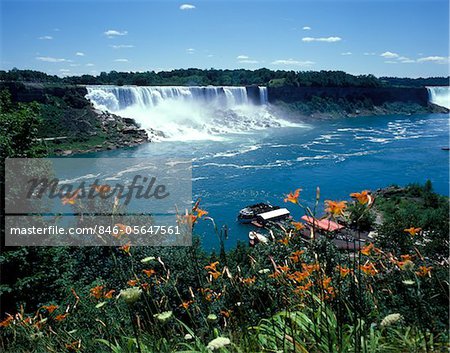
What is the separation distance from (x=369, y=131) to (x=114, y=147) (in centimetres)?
2696

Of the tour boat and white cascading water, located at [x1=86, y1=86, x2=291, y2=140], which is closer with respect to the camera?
the tour boat

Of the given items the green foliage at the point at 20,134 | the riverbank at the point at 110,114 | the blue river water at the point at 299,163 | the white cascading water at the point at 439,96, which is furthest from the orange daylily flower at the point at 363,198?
the white cascading water at the point at 439,96

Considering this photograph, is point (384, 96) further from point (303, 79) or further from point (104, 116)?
point (104, 116)

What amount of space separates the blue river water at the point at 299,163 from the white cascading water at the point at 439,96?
78.1 ft

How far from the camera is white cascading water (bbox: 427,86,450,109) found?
212ft

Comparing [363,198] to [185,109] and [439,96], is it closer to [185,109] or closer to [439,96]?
[185,109]

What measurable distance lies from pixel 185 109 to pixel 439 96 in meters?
47.0

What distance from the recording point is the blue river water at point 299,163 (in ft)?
67.1

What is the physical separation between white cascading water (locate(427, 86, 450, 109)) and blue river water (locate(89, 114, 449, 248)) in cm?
2380

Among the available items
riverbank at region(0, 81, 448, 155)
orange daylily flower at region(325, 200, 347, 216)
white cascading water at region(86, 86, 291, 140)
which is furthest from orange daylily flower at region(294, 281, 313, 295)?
white cascading water at region(86, 86, 291, 140)

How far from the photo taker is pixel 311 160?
1121 inches

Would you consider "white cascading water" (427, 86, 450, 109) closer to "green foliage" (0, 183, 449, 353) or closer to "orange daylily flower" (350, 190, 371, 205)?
"green foliage" (0, 183, 449, 353)

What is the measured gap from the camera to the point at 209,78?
6419 centimetres

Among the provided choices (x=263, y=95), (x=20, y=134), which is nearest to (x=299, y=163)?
(x=20, y=134)
